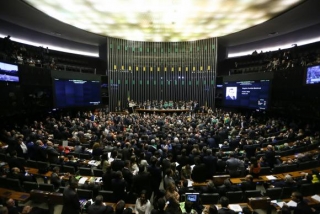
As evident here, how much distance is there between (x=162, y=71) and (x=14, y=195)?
20.7 metres

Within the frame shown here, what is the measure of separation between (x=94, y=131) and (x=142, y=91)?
41.1 ft

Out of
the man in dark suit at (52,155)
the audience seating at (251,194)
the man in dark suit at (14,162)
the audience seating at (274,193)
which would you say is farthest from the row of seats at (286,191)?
the man in dark suit at (14,162)

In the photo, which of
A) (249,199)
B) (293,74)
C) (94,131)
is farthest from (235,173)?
(293,74)

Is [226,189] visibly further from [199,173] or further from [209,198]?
[199,173]

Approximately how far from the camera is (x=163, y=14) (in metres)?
14.8

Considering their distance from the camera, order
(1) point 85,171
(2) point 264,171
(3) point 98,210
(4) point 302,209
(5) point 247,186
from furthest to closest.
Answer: (2) point 264,171
(1) point 85,171
(5) point 247,186
(4) point 302,209
(3) point 98,210

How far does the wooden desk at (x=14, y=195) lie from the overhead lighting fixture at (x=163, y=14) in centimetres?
1086

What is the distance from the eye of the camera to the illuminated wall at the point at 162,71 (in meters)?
23.0

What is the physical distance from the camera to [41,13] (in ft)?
42.8

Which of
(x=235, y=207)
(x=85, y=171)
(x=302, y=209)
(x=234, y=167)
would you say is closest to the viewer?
(x=302, y=209)

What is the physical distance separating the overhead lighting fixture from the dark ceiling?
17.5 inches

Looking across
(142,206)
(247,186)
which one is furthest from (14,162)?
(247,186)

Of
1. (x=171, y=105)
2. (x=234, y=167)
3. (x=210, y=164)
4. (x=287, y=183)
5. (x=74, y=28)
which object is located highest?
(x=74, y=28)

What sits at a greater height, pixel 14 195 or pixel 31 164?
pixel 31 164
